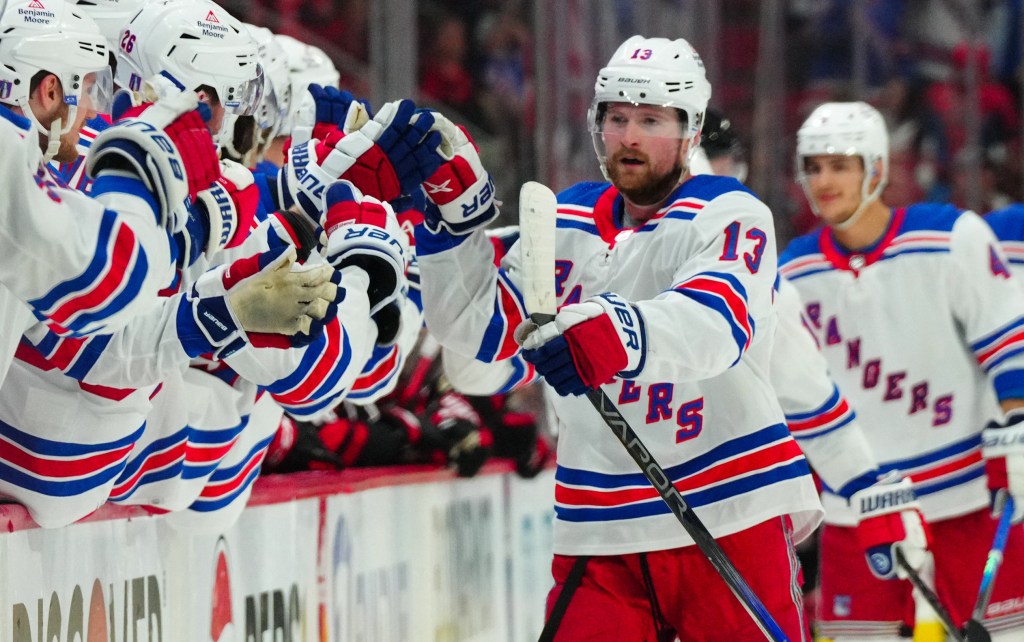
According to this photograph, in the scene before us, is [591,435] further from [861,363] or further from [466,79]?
[466,79]

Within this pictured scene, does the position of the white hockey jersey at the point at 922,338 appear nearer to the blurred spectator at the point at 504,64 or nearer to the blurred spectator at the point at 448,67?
the blurred spectator at the point at 448,67

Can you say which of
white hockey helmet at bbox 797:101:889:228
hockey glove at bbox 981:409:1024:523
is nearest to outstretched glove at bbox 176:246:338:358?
hockey glove at bbox 981:409:1024:523

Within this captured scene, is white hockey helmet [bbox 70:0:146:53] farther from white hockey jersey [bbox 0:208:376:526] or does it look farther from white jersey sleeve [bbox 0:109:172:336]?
white jersey sleeve [bbox 0:109:172:336]

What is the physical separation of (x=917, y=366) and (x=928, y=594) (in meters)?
0.72

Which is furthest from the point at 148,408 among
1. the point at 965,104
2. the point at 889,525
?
the point at 965,104

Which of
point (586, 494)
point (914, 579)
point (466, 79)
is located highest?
point (466, 79)

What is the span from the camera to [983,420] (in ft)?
13.3

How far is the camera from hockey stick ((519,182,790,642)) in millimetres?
2355

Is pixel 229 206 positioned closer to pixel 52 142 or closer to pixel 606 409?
pixel 52 142

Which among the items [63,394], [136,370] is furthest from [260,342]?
[63,394]

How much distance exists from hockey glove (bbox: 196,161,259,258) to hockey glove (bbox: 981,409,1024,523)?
190 cm

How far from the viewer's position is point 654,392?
2.64 metres

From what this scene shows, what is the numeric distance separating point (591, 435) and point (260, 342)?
2.24 ft

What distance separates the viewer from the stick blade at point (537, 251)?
2.35 meters
